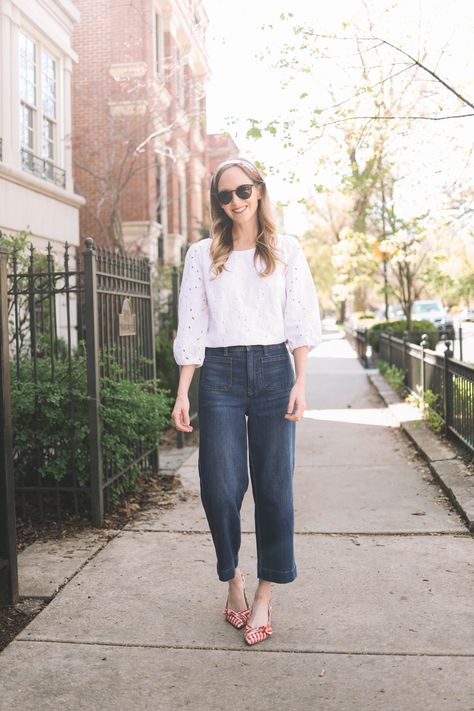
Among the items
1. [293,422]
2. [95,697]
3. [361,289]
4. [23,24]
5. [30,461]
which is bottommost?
[95,697]

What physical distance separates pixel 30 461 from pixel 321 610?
8.85 ft

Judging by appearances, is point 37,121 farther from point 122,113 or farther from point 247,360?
point 247,360

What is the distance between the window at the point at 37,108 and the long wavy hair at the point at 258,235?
11391 mm

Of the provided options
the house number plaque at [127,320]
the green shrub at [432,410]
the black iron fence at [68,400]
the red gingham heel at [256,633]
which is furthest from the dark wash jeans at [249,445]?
the green shrub at [432,410]

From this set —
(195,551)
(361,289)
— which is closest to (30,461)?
(195,551)

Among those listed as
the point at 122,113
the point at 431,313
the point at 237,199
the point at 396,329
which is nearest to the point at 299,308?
the point at 237,199

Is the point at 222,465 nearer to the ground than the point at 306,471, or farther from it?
farther from it

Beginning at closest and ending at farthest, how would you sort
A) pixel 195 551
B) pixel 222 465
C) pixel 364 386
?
pixel 222 465, pixel 195 551, pixel 364 386

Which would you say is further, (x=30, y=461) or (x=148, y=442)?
(x=148, y=442)

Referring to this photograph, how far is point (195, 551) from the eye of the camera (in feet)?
15.8

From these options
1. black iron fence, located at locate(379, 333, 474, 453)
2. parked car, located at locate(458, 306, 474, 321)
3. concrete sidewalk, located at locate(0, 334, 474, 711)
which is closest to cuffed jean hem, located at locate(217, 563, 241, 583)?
concrete sidewalk, located at locate(0, 334, 474, 711)

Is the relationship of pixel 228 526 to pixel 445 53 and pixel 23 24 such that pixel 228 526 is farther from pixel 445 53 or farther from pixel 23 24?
pixel 23 24

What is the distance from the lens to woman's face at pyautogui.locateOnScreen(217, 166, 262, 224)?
349 centimetres

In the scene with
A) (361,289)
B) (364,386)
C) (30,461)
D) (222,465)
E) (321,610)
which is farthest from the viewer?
(361,289)
